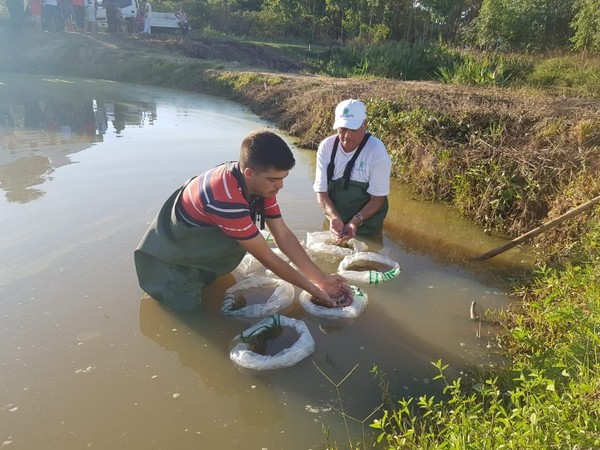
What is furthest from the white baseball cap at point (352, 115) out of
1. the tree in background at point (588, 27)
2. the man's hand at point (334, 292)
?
the tree in background at point (588, 27)

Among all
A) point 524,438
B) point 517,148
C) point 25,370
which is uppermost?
point 517,148

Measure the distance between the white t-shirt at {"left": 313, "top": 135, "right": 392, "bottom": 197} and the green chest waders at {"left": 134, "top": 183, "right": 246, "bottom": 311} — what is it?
142 centimetres

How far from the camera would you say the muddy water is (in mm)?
2188

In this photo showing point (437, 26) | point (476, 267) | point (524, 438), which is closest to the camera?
point (524, 438)

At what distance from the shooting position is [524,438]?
1.59 metres

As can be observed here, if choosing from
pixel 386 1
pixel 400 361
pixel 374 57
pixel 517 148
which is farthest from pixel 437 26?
pixel 400 361

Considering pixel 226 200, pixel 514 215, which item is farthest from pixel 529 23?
pixel 226 200

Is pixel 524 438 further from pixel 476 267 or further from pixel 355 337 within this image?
pixel 476 267

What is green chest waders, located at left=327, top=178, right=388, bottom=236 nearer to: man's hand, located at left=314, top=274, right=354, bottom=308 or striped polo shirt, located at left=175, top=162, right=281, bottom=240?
man's hand, located at left=314, top=274, right=354, bottom=308

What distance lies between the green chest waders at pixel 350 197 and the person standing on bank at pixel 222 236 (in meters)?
1.25

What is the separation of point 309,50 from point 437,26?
633 centimetres

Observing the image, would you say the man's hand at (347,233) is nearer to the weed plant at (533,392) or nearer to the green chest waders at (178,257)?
the green chest waders at (178,257)

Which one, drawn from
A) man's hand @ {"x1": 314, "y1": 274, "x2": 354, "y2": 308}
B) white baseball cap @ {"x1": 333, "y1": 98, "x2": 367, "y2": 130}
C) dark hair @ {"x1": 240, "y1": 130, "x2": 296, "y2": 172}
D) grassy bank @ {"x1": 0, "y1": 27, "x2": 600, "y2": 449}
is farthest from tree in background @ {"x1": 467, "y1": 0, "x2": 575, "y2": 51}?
dark hair @ {"x1": 240, "y1": 130, "x2": 296, "y2": 172}

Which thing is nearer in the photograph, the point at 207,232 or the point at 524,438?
the point at 524,438
